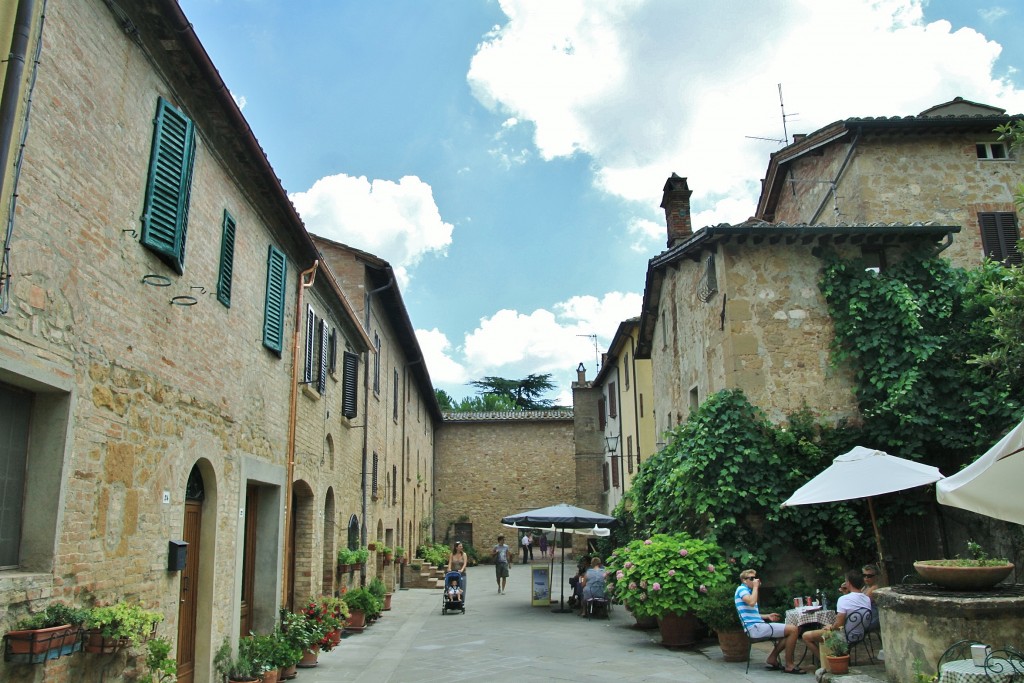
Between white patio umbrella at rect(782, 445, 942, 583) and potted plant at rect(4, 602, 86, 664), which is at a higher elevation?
white patio umbrella at rect(782, 445, 942, 583)

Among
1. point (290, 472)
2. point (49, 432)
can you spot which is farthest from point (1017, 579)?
point (49, 432)

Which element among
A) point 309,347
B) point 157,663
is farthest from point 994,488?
point 309,347

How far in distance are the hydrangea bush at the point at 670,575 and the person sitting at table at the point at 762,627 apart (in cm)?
95

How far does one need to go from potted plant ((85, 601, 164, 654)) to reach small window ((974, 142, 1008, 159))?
16817 millimetres

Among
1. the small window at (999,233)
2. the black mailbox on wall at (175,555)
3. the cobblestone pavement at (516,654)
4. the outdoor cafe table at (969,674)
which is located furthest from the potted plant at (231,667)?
the small window at (999,233)

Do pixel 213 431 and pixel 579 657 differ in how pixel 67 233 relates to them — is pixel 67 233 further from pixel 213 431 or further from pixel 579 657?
pixel 579 657

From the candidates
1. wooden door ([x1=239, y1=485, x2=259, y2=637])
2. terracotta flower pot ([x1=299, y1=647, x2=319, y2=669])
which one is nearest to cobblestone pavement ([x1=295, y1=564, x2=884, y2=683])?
terracotta flower pot ([x1=299, y1=647, x2=319, y2=669])

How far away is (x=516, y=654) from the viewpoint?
10758 mm

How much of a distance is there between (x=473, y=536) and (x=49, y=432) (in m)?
31.4

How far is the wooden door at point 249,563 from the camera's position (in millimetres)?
9516

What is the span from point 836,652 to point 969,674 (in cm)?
252

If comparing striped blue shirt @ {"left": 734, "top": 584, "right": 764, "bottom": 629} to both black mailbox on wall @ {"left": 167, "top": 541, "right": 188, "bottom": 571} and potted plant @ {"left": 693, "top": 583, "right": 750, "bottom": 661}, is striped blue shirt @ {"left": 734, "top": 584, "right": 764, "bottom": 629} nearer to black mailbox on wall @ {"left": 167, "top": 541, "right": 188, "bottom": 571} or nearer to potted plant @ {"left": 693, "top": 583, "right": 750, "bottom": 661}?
potted plant @ {"left": 693, "top": 583, "right": 750, "bottom": 661}

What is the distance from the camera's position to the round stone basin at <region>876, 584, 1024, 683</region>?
621 centimetres

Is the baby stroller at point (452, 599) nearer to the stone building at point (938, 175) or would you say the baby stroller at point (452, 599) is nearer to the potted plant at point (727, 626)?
the potted plant at point (727, 626)
